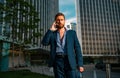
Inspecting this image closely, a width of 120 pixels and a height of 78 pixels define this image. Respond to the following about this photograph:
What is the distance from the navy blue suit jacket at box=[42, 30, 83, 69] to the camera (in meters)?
3.54

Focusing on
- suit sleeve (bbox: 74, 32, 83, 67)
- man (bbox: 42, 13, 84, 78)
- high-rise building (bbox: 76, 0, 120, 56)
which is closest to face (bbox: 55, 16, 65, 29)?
man (bbox: 42, 13, 84, 78)

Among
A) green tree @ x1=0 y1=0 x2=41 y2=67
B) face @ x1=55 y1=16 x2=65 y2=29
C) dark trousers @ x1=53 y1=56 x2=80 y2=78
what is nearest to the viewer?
dark trousers @ x1=53 y1=56 x2=80 y2=78

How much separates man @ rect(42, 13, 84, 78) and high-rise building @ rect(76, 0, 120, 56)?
111 meters

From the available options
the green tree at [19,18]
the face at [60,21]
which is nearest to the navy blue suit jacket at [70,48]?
the face at [60,21]

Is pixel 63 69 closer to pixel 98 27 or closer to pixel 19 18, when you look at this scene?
pixel 19 18

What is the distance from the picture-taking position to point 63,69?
3535 mm

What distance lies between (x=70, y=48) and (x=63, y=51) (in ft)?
0.43

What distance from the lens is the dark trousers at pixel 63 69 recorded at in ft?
11.5

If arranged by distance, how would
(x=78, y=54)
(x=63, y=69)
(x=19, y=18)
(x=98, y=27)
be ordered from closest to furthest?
(x=63, y=69)
(x=78, y=54)
(x=19, y=18)
(x=98, y=27)

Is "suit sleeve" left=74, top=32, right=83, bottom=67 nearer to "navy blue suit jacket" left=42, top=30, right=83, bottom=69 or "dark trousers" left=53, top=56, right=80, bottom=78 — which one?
"navy blue suit jacket" left=42, top=30, right=83, bottom=69

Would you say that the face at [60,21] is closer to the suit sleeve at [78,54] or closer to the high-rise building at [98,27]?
the suit sleeve at [78,54]

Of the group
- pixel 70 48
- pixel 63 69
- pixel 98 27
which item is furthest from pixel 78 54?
pixel 98 27

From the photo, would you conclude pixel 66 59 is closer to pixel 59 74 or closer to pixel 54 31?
pixel 59 74

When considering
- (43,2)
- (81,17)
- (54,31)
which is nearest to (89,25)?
(81,17)
